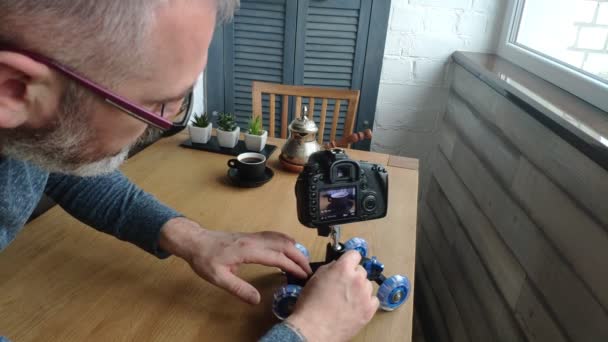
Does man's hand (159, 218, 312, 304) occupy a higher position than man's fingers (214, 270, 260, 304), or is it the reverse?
man's hand (159, 218, 312, 304)

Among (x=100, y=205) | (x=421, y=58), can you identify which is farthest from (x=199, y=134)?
(x=421, y=58)

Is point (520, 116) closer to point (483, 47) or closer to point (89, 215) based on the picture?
point (483, 47)

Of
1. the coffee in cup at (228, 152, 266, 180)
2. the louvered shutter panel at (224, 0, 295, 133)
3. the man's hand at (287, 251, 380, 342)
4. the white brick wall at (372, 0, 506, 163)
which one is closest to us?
the man's hand at (287, 251, 380, 342)

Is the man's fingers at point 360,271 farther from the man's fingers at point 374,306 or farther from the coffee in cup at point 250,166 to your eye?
the coffee in cup at point 250,166

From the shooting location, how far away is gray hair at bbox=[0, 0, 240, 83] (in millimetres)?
460

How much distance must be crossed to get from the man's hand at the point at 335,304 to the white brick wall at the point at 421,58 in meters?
1.48

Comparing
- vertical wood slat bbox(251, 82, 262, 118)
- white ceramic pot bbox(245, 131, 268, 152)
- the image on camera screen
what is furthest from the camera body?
vertical wood slat bbox(251, 82, 262, 118)

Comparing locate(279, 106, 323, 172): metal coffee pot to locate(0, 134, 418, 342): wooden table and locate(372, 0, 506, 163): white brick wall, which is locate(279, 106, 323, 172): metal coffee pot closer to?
locate(0, 134, 418, 342): wooden table

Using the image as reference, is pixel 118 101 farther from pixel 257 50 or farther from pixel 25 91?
pixel 257 50

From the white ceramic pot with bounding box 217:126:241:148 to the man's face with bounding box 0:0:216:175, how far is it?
2.32 feet

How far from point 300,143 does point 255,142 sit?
7.6 inches

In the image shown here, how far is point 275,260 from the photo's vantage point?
0.77 meters

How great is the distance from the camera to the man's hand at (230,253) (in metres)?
0.75

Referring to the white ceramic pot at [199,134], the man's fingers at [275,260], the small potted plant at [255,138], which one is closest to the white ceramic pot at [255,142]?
the small potted plant at [255,138]
